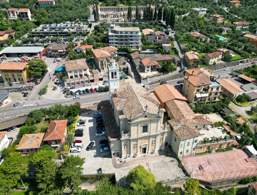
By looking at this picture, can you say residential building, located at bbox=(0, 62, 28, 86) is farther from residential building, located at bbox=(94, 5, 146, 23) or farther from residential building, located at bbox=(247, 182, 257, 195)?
residential building, located at bbox=(247, 182, 257, 195)

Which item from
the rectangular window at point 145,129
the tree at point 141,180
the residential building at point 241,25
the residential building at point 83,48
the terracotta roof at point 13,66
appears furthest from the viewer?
the residential building at point 241,25

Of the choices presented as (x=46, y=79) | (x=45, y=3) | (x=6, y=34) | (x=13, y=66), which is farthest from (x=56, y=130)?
(x=45, y=3)

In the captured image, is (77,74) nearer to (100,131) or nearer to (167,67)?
(100,131)

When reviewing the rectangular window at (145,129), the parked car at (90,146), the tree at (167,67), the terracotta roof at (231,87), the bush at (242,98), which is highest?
the rectangular window at (145,129)

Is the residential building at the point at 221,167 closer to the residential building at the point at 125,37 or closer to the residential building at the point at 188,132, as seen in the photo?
the residential building at the point at 188,132

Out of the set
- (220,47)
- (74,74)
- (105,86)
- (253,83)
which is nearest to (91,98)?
(105,86)

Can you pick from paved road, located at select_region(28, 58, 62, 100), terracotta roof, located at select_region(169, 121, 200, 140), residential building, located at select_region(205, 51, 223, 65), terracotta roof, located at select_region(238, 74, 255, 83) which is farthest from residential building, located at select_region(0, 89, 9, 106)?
terracotta roof, located at select_region(238, 74, 255, 83)

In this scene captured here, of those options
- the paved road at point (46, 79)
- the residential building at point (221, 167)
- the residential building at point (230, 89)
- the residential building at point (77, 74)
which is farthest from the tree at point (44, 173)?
the residential building at point (230, 89)
